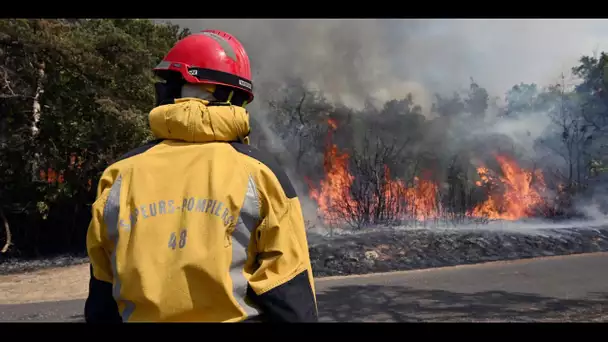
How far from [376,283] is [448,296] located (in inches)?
54.8

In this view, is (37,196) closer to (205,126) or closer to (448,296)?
(448,296)

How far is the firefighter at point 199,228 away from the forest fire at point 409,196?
1178cm

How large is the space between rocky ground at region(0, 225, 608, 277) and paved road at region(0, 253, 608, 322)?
1.79ft

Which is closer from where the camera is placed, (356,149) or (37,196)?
(37,196)

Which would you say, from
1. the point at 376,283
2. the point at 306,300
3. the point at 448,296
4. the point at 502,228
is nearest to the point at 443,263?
the point at 376,283

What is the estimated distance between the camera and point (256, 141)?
14.2 meters

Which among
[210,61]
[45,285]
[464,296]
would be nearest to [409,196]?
[464,296]

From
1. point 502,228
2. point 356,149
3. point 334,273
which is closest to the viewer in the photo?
point 334,273

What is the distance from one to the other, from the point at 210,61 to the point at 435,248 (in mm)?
9076

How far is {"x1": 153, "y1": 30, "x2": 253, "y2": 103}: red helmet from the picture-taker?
4.59ft

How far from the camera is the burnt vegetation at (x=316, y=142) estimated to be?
1142 cm

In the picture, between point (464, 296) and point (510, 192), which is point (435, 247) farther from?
point (510, 192)

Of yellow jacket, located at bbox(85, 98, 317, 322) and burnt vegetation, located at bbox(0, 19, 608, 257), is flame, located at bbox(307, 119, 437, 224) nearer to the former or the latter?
burnt vegetation, located at bbox(0, 19, 608, 257)

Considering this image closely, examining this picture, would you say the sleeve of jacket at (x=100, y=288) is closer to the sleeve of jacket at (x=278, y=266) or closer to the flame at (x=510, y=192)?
the sleeve of jacket at (x=278, y=266)
